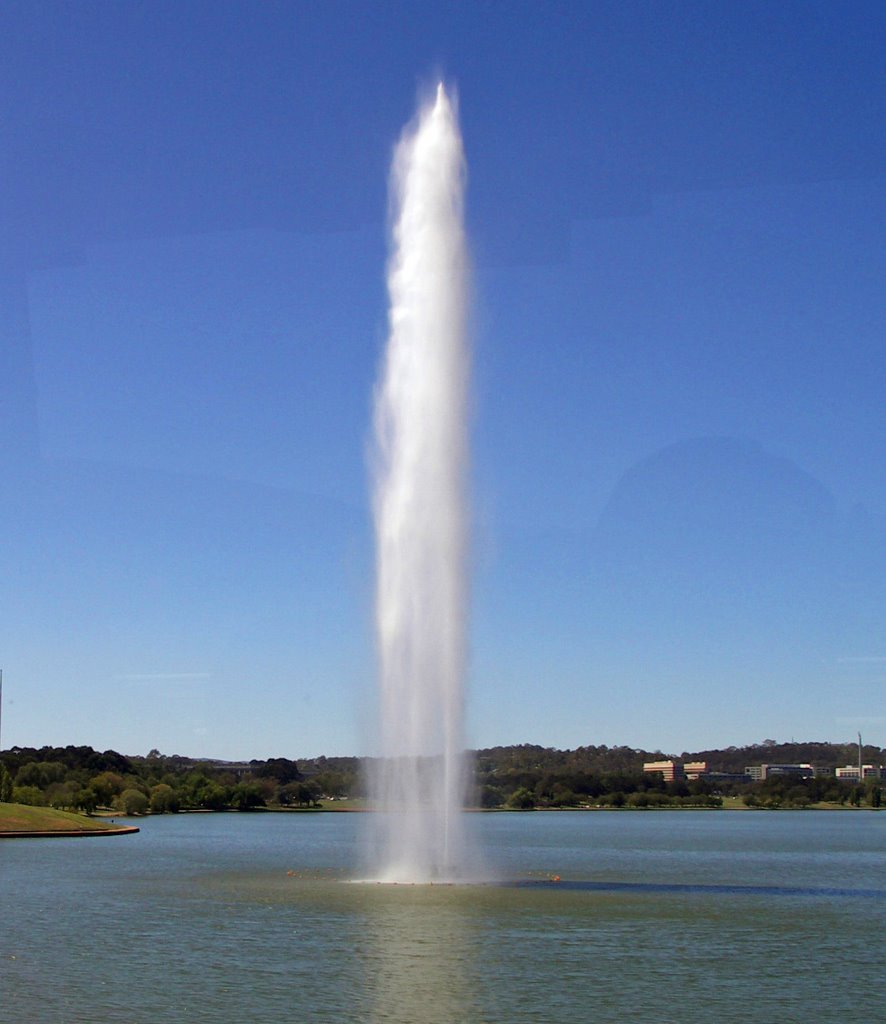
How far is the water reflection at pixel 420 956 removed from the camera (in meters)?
26.8

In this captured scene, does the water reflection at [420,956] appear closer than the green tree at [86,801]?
Yes

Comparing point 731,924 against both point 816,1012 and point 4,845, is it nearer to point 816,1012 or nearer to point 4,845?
point 816,1012

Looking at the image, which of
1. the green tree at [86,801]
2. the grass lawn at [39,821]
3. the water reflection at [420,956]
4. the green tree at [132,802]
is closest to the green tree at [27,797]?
the green tree at [86,801]

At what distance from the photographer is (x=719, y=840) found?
116 metres

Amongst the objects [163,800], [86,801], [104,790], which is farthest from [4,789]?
[163,800]

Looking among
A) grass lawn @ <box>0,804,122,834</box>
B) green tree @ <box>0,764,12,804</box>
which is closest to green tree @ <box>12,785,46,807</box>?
green tree @ <box>0,764,12,804</box>

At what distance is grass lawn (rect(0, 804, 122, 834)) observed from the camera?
4188 inches

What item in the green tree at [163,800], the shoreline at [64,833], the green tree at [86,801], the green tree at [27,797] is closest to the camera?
the shoreline at [64,833]

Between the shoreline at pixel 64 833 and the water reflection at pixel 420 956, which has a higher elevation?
the water reflection at pixel 420 956

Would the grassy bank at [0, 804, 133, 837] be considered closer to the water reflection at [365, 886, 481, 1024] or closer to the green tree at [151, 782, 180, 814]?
the green tree at [151, 782, 180, 814]

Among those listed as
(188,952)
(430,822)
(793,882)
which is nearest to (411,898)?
(430,822)

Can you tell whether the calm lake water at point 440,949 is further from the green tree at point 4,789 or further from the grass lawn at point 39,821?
the green tree at point 4,789

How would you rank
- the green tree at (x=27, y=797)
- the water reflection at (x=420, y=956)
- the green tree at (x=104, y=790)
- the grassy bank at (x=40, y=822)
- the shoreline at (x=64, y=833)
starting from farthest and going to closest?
the green tree at (x=104, y=790)
the green tree at (x=27, y=797)
the grassy bank at (x=40, y=822)
the shoreline at (x=64, y=833)
the water reflection at (x=420, y=956)

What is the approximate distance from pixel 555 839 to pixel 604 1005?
3401 inches
